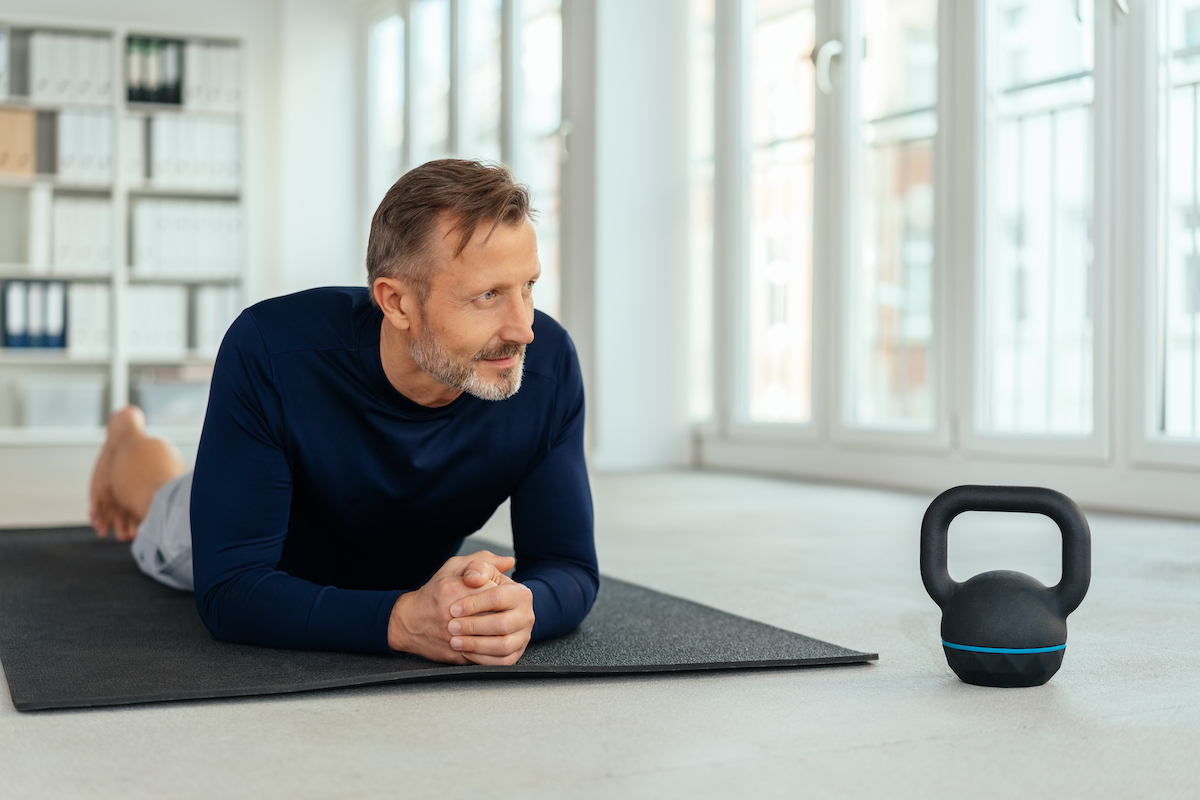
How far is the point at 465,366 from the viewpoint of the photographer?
51.7 inches

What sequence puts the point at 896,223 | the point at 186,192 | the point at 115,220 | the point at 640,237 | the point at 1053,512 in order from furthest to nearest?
the point at 186,192 < the point at 115,220 < the point at 640,237 < the point at 896,223 < the point at 1053,512

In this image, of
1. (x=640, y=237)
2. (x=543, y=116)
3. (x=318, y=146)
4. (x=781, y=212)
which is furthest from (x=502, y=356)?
(x=318, y=146)

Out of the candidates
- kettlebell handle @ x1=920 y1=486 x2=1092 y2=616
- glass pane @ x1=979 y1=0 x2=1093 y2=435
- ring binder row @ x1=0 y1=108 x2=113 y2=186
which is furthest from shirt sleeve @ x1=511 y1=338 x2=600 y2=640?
ring binder row @ x1=0 y1=108 x2=113 y2=186

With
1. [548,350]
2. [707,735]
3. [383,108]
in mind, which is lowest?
[707,735]

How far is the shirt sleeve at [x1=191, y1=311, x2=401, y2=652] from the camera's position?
1.34 m

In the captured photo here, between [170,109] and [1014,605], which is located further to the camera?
[170,109]

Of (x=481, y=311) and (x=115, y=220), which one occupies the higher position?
(x=115, y=220)

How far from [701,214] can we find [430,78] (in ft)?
6.80

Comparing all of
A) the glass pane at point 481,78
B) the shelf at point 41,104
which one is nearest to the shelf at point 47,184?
the shelf at point 41,104

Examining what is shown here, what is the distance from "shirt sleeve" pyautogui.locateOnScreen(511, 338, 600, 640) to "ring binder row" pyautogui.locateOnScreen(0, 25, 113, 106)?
4704mm

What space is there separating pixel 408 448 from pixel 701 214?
11.6 feet

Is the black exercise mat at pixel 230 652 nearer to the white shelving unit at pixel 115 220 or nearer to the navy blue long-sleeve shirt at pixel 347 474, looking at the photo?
the navy blue long-sleeve shirt at pixel 347 474

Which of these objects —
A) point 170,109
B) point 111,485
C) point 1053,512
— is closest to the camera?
point 1053,512

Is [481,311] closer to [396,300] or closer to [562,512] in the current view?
[396,300]
